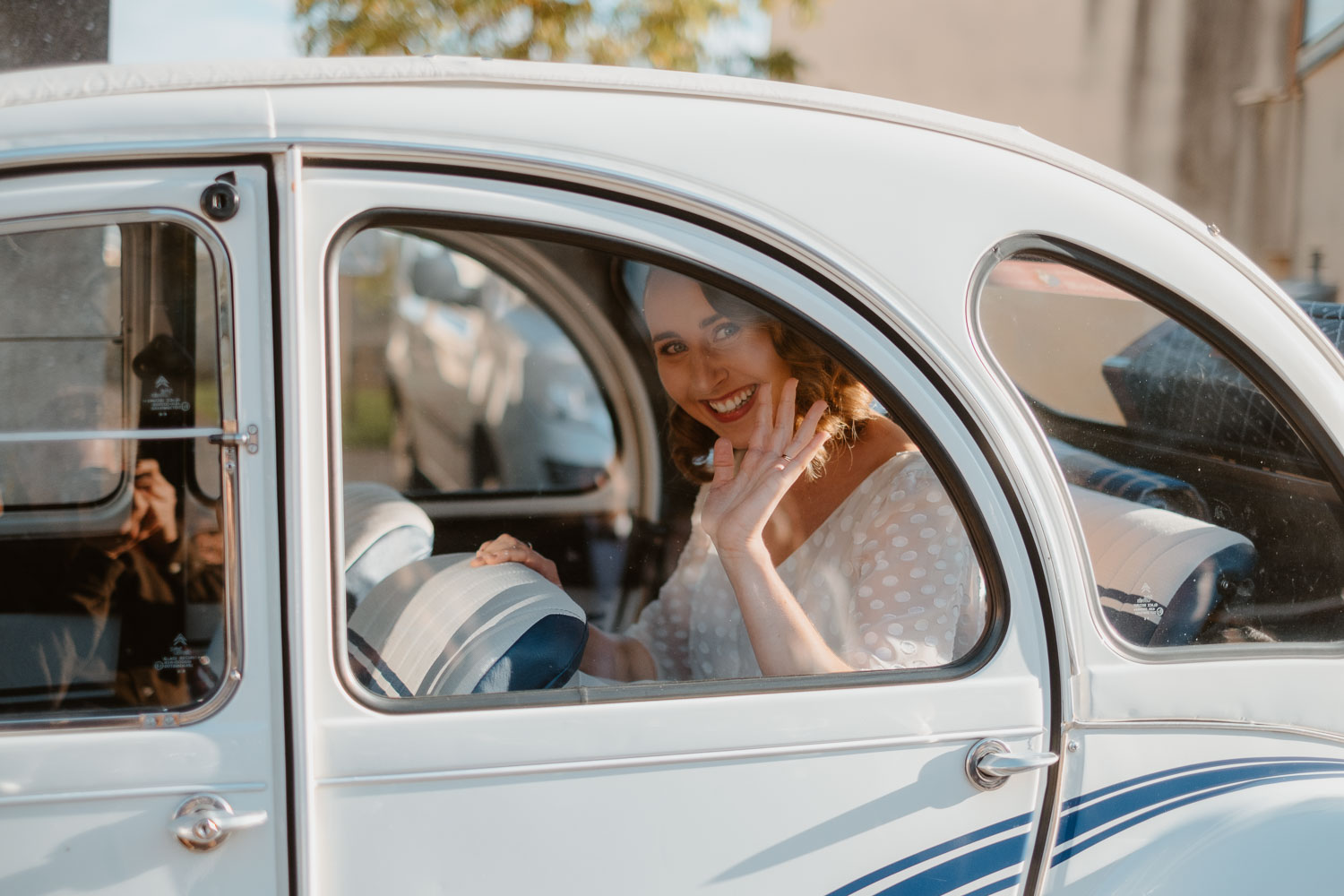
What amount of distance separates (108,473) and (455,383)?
6998 millimetres

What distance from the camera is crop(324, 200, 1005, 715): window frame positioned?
1340mm

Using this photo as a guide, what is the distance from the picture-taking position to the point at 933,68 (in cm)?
1129

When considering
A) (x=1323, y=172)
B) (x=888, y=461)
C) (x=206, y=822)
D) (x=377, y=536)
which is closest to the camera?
(x=206, y=822)

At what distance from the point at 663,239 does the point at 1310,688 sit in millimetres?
1192

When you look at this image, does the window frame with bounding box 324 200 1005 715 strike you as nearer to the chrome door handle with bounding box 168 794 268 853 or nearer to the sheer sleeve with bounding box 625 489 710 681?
the chrome door handle with bounding box 168 794 268 853

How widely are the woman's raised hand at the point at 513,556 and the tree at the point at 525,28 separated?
20.4 ft

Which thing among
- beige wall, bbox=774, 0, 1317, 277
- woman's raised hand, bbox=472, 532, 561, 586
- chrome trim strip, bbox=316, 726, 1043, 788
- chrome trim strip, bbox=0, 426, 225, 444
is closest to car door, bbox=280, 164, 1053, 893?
chrome trim strip, bbox=316, 726, 1043, 788

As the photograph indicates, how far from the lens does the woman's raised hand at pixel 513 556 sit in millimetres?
1844

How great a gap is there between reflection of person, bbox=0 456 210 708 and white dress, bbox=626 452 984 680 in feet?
2.98

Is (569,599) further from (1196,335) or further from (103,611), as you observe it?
(1196,335)

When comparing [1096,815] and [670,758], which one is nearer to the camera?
[670,758]

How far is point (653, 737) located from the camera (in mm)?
1382

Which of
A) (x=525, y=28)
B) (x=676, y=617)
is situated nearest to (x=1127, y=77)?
(x=525, y=28)

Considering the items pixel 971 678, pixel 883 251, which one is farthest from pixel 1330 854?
pixel 883 251
